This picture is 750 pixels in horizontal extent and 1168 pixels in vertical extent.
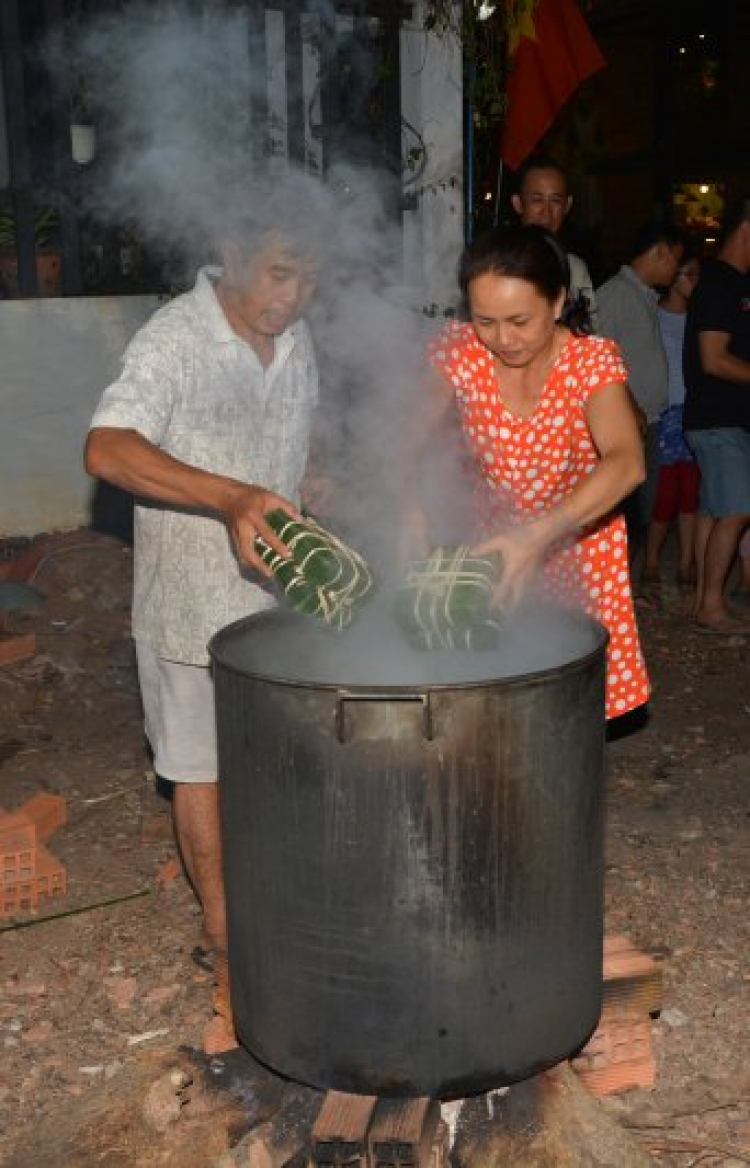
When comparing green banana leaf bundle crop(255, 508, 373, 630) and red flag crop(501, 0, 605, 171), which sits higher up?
red flag crop(501, 0, 605, 171)

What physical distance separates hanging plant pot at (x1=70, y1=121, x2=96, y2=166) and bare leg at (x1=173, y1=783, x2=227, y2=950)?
570 cm

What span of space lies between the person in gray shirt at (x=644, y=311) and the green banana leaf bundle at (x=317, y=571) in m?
4.41

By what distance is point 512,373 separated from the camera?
3.65 meters

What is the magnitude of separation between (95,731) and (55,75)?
14.0ft

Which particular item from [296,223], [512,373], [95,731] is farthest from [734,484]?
[296,223]

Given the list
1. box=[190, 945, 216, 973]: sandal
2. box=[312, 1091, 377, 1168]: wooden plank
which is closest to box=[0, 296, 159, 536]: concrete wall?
box=[190, 945, 216, 973]: sandal

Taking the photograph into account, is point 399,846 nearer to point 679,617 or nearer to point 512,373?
point 512,373

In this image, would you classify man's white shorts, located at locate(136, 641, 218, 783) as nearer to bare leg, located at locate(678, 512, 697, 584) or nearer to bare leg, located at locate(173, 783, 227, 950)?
bare leg, located at locate(173, 783, 227, 950)

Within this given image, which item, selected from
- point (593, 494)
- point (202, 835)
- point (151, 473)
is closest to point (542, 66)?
point (593, 494)

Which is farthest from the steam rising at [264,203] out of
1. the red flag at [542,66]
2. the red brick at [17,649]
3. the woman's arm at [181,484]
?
the red brick at [17,649]

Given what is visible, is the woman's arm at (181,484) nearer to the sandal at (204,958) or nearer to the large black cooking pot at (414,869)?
the large black cooking pot at (414,869)

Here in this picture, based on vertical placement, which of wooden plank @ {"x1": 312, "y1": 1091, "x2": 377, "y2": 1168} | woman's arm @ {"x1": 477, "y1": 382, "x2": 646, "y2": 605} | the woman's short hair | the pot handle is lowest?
wooden plank @ {"x1": 312, "y1": 1091, "x2": 377, "y2": 1168}

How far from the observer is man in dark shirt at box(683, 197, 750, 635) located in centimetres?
719

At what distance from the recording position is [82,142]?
8633 millimetres
